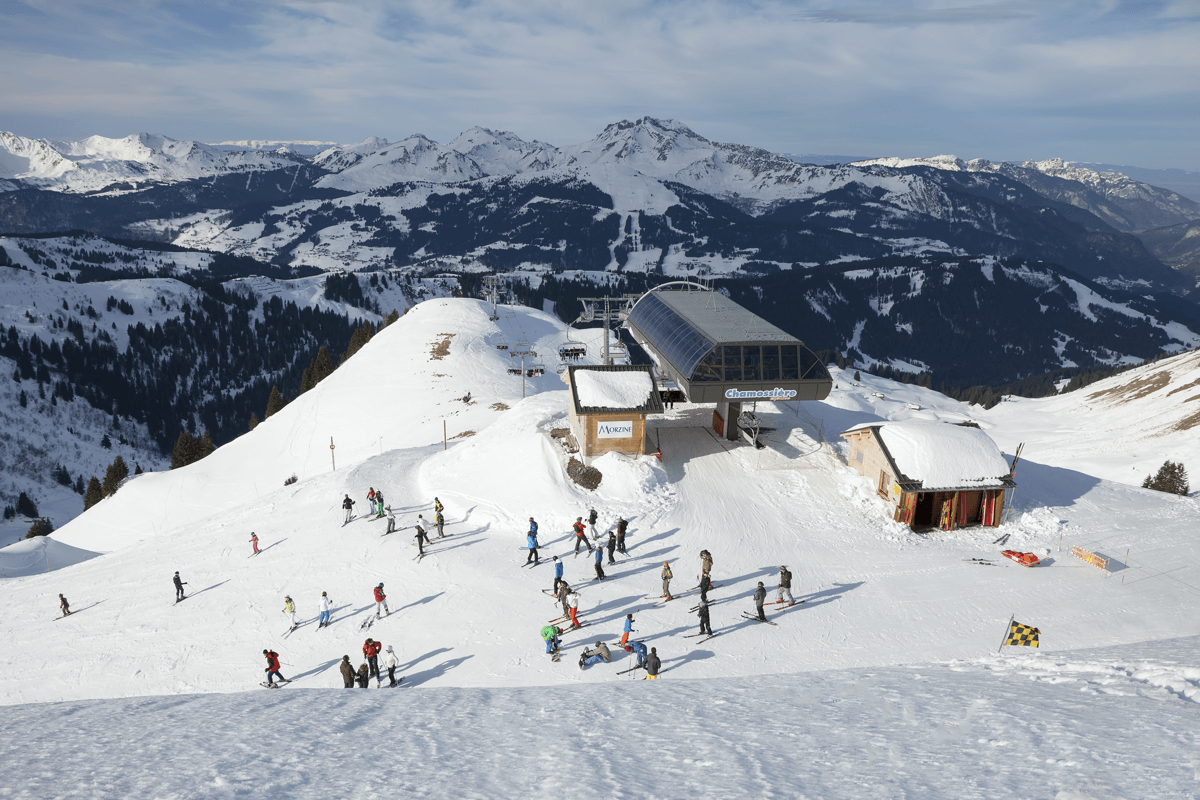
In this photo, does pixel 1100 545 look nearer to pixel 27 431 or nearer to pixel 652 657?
pixel 652 657

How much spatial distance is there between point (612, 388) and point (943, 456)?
18.7 m

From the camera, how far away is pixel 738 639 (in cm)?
2297

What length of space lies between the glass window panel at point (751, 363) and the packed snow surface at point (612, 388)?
5760mm

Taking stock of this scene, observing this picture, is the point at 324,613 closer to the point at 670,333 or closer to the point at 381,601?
the point at 381,601

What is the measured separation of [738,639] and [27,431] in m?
190

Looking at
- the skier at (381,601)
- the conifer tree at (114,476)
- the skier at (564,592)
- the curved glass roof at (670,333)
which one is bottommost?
the conifer tree at (114,476)

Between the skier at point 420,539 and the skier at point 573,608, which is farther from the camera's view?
the skier at point 420,539

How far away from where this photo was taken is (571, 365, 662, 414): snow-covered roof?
36.1 meters

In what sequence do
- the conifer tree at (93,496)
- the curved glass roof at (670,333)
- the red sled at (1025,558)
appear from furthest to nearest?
the conifer tree at (93,496), the curved glass roof at (670,333), the red sled at (1025,558)

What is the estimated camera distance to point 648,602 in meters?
25.6

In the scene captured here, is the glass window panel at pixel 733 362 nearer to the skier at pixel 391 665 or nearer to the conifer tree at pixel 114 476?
the skier at pixel 391 665

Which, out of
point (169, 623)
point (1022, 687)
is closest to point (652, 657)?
point (1022, 687)

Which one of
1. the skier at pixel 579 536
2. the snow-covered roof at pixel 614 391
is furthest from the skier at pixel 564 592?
the snow-covered roof at pixel 614 391

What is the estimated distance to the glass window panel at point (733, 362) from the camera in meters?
37.6
